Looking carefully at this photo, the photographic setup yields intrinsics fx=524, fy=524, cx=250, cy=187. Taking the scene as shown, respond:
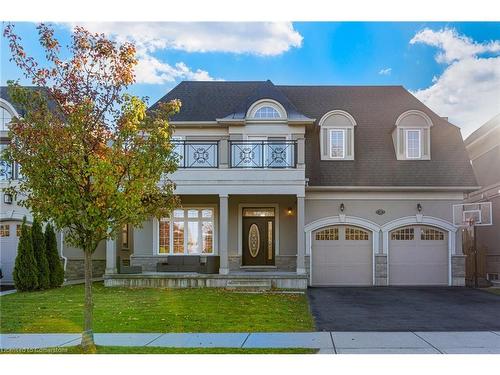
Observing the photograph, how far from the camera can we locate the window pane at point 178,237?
18.0 m

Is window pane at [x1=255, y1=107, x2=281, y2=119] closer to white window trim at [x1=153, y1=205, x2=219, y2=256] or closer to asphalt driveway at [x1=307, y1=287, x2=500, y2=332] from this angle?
white window trim at [x1=153, y1=205, x2=219, y2=256]

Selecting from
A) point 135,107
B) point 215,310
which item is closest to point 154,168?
point 135,107

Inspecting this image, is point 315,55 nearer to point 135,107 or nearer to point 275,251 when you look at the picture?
point 275,251

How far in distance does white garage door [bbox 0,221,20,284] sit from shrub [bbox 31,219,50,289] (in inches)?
119

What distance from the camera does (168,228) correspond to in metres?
18.1

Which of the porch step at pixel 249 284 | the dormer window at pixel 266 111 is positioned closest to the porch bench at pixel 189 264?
the porch step at pixel 249 284

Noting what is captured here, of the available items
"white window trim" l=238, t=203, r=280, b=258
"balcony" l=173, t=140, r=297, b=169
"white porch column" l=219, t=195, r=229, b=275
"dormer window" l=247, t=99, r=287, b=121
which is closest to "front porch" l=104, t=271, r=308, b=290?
"white porch column" l=219, t=195, r=229, b=275

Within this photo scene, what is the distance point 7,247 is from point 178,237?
5.86 metres

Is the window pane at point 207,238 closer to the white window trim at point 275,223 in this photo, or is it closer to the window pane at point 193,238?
the window pane at point 193,238

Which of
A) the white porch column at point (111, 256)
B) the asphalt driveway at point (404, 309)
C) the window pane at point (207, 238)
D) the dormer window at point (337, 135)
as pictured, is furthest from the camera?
the dormer window at point (337, 135)

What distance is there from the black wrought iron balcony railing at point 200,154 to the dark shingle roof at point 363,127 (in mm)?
1189

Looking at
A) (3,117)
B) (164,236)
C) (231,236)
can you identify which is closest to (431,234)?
(231,236)

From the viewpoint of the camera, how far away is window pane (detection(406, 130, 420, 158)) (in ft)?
59.4

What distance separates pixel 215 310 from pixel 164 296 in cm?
274
